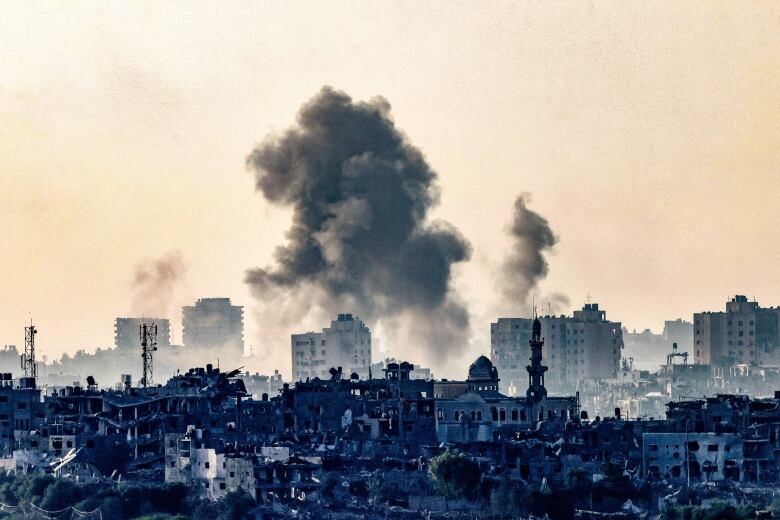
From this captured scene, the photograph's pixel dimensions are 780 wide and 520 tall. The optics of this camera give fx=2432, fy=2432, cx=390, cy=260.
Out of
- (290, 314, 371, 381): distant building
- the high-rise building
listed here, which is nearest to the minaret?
(290, 314, 371, 381): distant building

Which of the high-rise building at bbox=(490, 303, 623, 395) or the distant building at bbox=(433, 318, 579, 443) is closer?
the distant building at bbox=(433, 318, 579, 443)

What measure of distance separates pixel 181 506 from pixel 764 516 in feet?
64.2

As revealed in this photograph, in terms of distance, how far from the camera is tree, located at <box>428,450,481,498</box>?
3059 inches

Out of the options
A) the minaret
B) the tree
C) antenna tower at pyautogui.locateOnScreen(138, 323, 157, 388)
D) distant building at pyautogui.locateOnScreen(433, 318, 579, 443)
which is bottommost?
the tree

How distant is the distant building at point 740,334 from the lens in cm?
17575

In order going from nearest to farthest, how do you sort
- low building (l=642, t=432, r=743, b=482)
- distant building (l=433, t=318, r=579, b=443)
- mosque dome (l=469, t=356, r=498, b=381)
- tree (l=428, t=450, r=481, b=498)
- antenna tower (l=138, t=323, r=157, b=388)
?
1. tree (l=428, t=450, r=481, b=498)
2. low building (l=642, t=432, r=743, b=482)
3. distant building (l=433, t=318, r=579, b=443)
4. mosque dome (l=469, t=356, r=498, b=381)
5. antenna tower (l=138, t=323, r=157, b=388)

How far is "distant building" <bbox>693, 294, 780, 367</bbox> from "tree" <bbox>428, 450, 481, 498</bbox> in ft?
319

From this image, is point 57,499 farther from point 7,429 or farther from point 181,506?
point 7,429

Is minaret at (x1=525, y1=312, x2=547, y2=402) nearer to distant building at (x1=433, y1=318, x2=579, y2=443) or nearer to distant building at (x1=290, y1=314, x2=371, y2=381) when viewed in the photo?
distant building at (x1=433, y1=318, x2=579, y2=443)

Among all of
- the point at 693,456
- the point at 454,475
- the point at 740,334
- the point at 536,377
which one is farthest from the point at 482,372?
the point at 740,334

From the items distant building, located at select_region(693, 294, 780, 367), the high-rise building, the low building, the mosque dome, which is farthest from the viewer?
distant building, located at select_region(693, 294, 780, 367)

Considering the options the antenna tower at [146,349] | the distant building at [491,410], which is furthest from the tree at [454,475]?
the antenna tower at [146,349]

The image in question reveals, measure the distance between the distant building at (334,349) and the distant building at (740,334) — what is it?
1364 inches

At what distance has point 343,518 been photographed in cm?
7662
